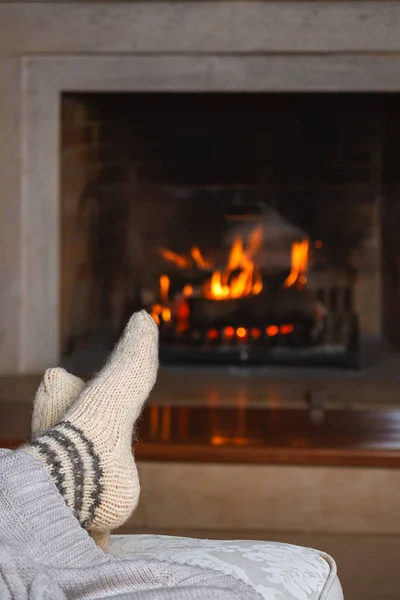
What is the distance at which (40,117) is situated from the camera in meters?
2.46

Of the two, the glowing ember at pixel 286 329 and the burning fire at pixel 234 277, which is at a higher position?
the burning fire at pixel 234 277

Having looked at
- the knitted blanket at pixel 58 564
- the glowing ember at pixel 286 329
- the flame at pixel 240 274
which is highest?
the flame at pixel 240 274

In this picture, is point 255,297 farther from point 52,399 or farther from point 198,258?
point 52,399

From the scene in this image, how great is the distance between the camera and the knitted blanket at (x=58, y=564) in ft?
1.78

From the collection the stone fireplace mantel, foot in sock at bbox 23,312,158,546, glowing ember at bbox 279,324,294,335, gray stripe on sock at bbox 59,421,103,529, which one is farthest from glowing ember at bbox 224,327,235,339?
gray stripe on sock at bbox 59,421,103,529

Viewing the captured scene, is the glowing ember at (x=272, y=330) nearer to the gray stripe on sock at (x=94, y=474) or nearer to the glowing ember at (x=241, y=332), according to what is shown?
the glowing ember at (x=241, y=332)

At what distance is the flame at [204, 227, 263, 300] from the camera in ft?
8.55

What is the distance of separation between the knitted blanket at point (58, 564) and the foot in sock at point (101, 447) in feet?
0.34

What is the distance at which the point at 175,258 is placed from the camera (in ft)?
8.59

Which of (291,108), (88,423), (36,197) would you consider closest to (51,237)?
(36,197)

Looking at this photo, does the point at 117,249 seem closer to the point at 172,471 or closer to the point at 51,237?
the point at 51,237

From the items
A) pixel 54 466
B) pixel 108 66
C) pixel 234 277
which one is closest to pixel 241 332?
pixel 234 277

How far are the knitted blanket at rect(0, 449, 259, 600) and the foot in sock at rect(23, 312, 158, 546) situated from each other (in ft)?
0.34

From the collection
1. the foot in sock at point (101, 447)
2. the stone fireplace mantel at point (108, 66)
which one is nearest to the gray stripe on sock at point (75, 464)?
the foot in sock at point (101, 447)
